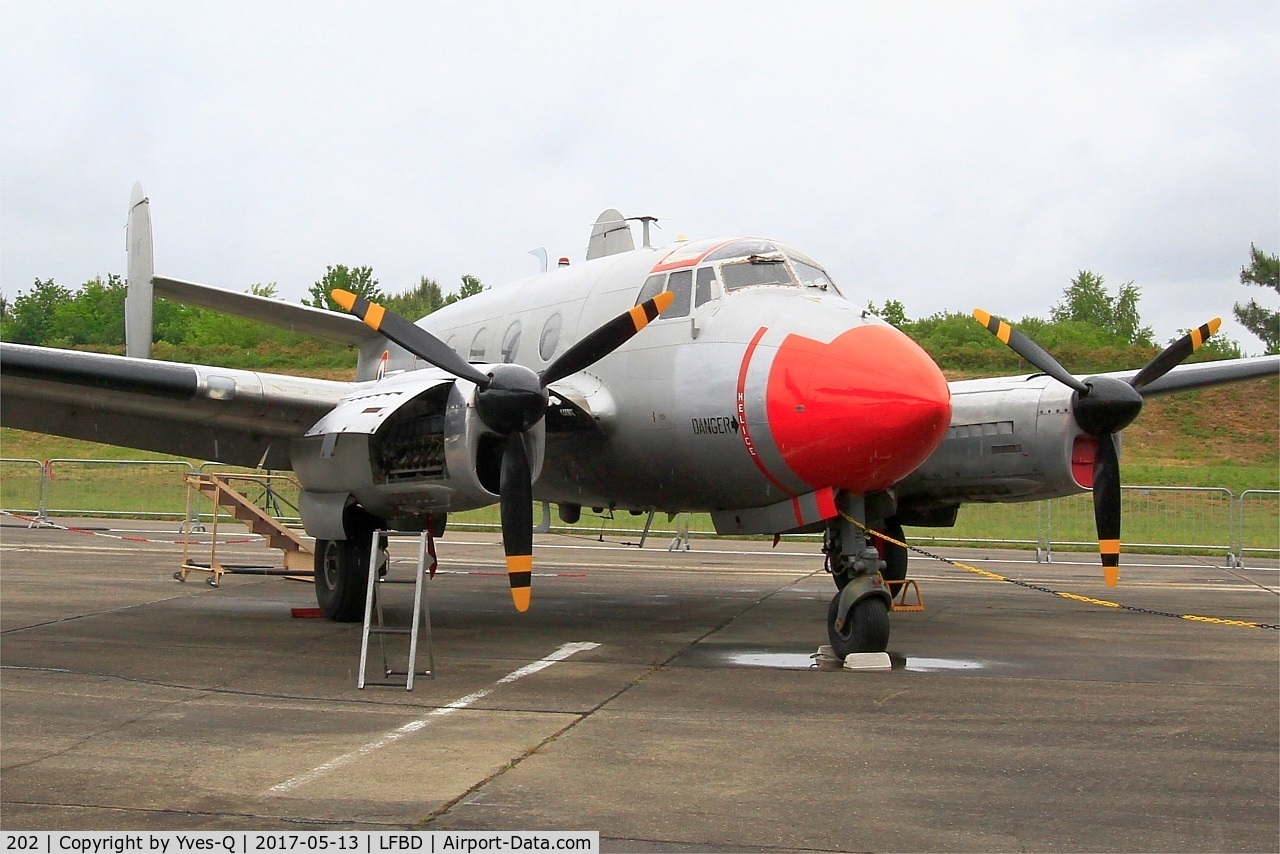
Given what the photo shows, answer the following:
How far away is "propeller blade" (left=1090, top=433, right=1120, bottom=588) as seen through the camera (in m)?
11.6

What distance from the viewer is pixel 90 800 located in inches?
219

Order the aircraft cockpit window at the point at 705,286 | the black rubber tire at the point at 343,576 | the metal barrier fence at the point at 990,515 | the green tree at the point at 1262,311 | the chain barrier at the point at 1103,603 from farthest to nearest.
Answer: the green tree at the point at 1262,311, the metal barrier fence at the point at 990,515, the black rubber tire at the point at 343,576, the chain barrier at the point at 1103,603, the aircraft cockpit window at the point at 705,286

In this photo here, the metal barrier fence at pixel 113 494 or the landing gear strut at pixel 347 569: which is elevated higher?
the metal barrier fence at pixel 113 494

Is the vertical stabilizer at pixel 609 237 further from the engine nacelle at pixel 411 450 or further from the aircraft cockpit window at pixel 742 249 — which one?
the engine nacelle at pixel 411 450

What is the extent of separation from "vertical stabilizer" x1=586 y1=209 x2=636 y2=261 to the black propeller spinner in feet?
14.3

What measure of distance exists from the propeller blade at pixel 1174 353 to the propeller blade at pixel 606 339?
5010mm

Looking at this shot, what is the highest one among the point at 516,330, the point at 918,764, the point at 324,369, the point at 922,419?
the point at 324,369

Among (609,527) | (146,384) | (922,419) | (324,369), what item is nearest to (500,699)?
(922,419)

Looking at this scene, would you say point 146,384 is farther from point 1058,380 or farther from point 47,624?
point 1058,380

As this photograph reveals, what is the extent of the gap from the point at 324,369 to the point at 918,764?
4701 centimetres

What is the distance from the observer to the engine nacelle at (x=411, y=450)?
396 inches

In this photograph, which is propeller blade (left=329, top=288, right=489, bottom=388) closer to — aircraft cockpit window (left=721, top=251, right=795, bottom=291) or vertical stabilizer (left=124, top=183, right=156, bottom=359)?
aircraft cockpit window (left=721, top=251, right=795, bottom=291)

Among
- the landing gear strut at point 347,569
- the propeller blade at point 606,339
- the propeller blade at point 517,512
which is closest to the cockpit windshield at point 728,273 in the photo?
the propeller blade at point 606,339

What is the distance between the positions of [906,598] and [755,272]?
6487mm
